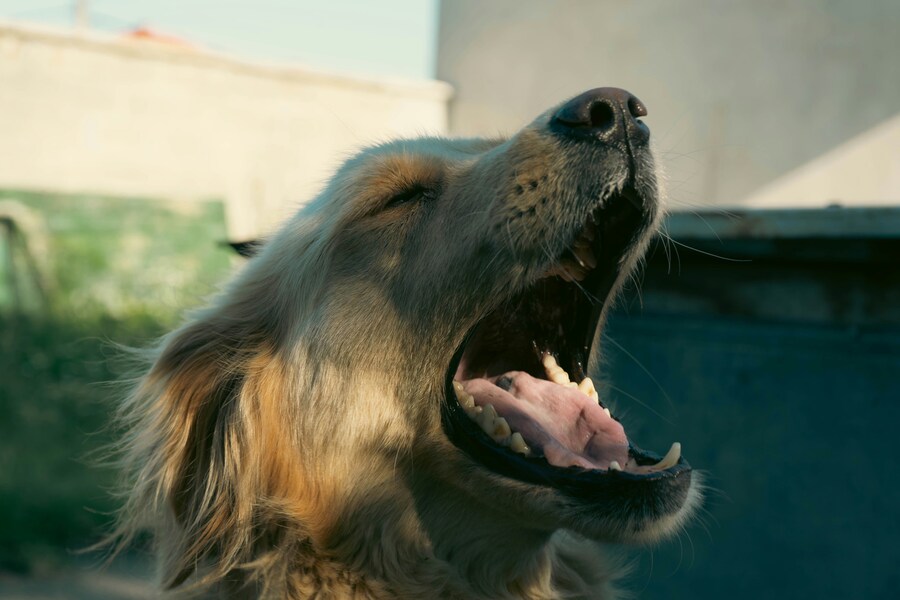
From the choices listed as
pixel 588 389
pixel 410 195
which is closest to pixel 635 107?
pixel 410 195

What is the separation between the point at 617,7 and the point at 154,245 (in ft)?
20.7

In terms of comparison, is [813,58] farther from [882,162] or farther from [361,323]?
[361,323]

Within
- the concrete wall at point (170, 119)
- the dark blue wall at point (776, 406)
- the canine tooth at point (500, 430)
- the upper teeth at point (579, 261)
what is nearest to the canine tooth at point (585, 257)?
the upper teeth at point (579, 261)

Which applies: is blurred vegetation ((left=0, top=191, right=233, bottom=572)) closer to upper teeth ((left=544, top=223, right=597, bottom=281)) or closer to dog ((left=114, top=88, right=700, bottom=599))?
dog ((left=114, top=88, right=700, bottom=599))

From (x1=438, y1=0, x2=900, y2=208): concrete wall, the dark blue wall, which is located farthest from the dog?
(x1=438, y1=0, x2=900, y2=208): concrete wall

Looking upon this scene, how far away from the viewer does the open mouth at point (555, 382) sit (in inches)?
103

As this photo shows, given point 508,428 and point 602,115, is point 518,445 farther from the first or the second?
point 602,115

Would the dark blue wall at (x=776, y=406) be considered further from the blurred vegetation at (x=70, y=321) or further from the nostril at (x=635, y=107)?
the blurred vegetation at (x=70, y=321)

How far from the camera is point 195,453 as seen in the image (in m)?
2.95

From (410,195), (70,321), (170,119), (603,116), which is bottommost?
(70,321)

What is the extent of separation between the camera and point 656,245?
4648mm

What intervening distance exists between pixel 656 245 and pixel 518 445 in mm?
2245

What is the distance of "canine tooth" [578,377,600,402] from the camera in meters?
2.91

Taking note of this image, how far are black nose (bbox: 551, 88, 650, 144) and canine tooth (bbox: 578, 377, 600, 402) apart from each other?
74cm
